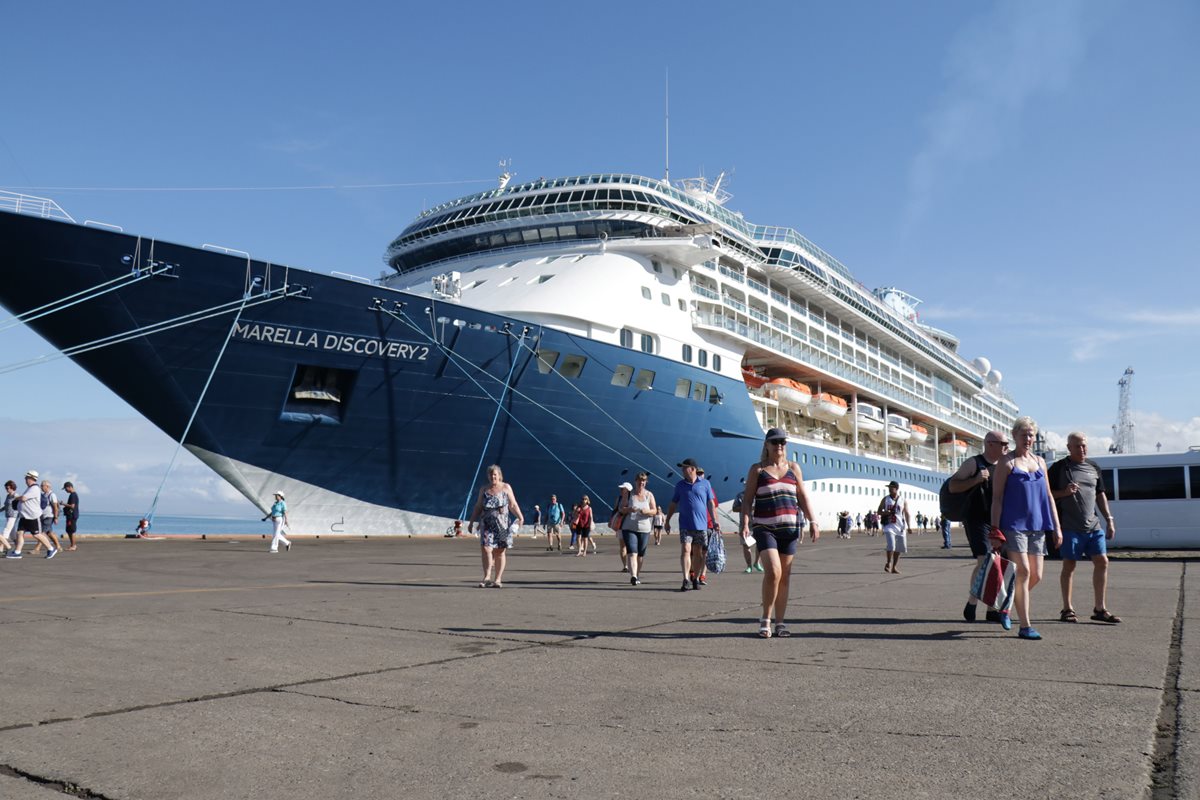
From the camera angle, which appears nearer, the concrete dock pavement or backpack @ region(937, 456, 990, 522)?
the concrete dock pavement

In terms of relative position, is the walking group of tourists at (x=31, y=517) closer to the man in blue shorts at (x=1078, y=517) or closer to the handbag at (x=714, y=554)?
the handbag at (x=714, y=554)

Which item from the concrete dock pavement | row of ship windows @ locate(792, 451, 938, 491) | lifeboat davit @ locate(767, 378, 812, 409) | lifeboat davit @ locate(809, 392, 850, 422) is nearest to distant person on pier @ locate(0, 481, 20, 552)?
the concrete dock pavement

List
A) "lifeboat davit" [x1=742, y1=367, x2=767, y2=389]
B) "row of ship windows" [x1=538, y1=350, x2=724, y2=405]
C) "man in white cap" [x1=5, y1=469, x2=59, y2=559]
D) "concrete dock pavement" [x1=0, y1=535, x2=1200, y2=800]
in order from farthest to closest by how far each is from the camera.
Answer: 1. "lifeboat davit" [x1=742, y1=367, x2=767, y2=389]
2. "row of ship windows" [x1=538, y1=350, x2=724, y2=405]
3. "man in white cap" [x1=5, y1=469, x2=59, y2=559]
4. "concrete dock pavement" [x1=0, y1=535, x2=1200, y2=800]

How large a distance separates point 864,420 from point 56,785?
138ft

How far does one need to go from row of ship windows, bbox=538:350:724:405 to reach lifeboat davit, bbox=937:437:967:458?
34.6 m

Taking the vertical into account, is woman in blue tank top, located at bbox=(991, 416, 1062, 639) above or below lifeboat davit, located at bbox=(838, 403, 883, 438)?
below

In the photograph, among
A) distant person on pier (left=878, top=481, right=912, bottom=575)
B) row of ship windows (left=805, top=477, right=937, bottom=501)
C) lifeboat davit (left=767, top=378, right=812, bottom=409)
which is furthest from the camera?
row of ship windows (left=805, top=477, right=937, bottom=501)

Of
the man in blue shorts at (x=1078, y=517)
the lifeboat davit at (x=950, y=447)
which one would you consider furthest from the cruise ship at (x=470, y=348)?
the lifeboat davit at (x=950, y=447)

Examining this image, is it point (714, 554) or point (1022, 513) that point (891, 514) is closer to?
point (714, 554)

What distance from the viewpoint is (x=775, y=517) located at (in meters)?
6.28

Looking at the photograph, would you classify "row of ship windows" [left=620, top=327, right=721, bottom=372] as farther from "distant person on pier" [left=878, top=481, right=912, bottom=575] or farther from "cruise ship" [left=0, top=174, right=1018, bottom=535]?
"distant person on pier" [left=878, top=481, right=912, bottom=575]

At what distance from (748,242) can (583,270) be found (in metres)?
11.1

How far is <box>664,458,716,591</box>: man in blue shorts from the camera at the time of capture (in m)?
10.1

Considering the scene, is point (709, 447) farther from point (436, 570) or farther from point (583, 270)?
point (436, 570)
